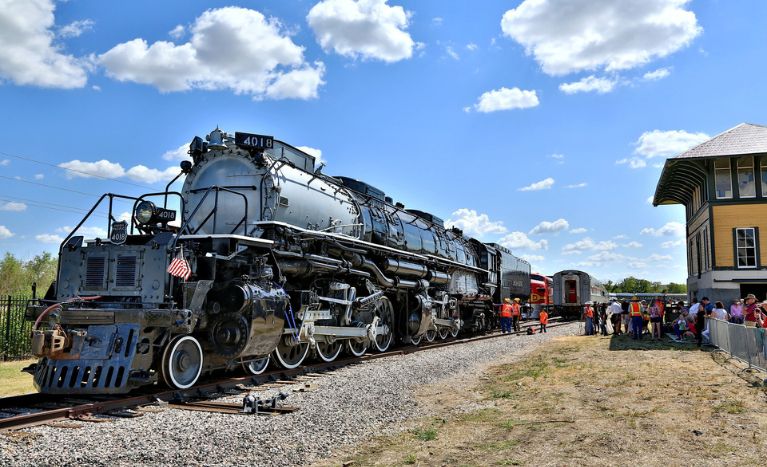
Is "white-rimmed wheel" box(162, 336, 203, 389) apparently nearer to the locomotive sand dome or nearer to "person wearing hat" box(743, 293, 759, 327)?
the locomotive sand dome

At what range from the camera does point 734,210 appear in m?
23.1

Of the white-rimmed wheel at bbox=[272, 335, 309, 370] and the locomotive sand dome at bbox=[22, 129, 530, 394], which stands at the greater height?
the locomotive sand dome at bbox=[22, 129, 530, 394]

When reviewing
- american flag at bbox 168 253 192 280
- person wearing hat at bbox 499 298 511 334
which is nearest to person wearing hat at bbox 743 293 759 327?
person wearing hat at bbox 499 298 511 334

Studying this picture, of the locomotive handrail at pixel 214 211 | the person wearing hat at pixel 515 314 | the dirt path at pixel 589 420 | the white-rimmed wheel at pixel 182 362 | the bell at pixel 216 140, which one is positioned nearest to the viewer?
the dirt path at pixel 589 420

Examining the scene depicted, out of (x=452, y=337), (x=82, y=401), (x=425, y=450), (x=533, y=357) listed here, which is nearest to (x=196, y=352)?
(x=82, y=401)

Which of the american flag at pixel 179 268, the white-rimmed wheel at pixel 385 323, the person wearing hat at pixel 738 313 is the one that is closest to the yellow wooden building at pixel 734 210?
the person wearing hat at pixel 738 313

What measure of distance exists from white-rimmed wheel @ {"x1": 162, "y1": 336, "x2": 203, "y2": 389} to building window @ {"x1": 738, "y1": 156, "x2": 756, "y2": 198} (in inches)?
886

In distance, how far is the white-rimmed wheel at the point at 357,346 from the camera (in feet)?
45.7

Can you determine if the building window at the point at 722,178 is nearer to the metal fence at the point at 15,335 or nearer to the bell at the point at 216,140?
the bell at the point at 216,140

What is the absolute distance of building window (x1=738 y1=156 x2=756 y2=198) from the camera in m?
23.1

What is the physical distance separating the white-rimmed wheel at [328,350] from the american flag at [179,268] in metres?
4.42

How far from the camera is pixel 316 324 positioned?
12.2 meters

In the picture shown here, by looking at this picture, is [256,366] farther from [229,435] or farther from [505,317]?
[505,317]

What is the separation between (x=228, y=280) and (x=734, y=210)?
21560mm
